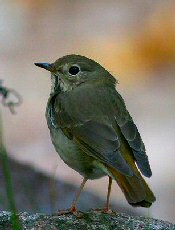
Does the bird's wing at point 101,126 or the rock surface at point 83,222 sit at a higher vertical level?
the bird's wing at point 101,126

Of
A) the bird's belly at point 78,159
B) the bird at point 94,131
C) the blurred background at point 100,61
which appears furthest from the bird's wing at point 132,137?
the blurred background at point 100,61

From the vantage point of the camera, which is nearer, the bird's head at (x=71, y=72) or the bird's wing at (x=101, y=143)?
the bird's wing at (x=101, y=143)

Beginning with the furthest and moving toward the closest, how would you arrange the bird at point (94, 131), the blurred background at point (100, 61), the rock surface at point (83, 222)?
the blurred background at point (100, 61) < the bird at point (94, 131) < the rock surface at point (83, 222)

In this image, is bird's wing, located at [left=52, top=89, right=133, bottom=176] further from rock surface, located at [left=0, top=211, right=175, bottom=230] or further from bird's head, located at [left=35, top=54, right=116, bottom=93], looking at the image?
rock surface, located at [left=0, top=211, right=175, bottom=230]

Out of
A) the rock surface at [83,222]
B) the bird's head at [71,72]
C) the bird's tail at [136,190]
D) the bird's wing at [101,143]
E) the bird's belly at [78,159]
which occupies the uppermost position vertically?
the bird's head at [71,72]

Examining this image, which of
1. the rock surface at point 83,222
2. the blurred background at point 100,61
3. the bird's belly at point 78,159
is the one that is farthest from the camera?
the blurred background at point 100,61

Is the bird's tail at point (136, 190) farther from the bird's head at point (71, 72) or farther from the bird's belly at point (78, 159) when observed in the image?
the bird's head at point (71, 72)

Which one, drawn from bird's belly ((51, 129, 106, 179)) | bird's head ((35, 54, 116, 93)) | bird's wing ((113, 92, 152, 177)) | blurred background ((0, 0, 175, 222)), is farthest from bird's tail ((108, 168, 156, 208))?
blurred background ((0, 0, 175, 222))
